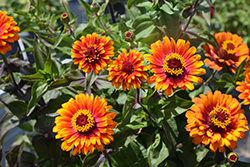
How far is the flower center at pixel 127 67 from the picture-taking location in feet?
1.72

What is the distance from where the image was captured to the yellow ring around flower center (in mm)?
732

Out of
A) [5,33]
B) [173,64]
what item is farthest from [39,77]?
[173,64]

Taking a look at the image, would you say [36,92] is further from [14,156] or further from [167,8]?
[167,8]

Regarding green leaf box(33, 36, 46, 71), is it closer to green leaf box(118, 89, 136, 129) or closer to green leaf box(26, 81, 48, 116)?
green leaf box(26, 81, 48, 116)

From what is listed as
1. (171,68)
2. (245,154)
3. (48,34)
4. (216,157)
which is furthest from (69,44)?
(245,154)

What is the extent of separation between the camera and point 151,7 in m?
0.73

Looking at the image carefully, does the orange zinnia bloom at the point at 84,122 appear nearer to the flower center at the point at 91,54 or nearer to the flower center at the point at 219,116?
the flower center at the point at 91,54

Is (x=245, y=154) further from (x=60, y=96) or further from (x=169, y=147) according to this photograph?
(x=60, y=96)

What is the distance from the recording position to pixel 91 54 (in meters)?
0.58

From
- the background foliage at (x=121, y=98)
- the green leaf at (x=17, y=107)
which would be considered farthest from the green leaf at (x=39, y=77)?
the green leaf at (x=17, y=107)

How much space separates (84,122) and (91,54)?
0.56 ft

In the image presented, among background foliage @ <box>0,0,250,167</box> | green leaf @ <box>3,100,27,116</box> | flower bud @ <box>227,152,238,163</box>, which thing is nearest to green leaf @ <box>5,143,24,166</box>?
background foliage @ <box>0,0,250,167</box>

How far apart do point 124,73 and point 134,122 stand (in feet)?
0.69

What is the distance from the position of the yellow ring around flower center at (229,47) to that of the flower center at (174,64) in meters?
0.25
